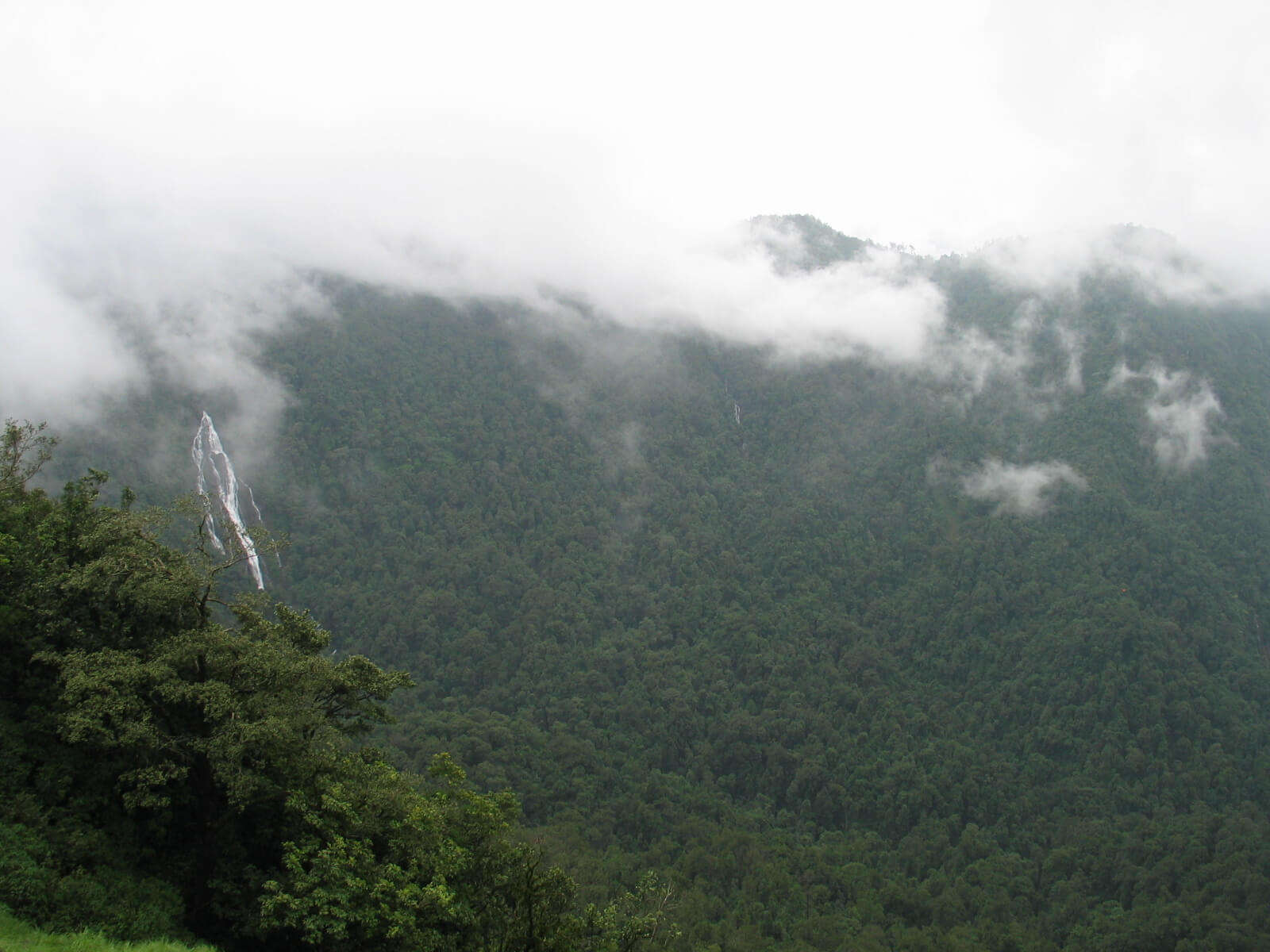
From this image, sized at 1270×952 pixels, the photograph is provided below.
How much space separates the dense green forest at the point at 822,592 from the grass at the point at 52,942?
31.6 meters

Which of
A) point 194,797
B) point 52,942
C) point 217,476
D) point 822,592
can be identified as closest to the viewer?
point 52,942

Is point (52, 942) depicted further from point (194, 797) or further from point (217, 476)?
point (217, 476)

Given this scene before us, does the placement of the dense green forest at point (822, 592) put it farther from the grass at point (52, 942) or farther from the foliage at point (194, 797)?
the grass at point (52, 942)

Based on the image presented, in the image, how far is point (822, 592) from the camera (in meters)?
94.2

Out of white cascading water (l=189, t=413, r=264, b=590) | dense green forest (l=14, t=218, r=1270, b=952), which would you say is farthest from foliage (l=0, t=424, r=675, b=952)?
white cascading water (l=189, t=413, r=264, b=590)

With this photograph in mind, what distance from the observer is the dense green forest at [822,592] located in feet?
199

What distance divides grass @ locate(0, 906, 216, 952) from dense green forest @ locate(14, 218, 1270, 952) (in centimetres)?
3157

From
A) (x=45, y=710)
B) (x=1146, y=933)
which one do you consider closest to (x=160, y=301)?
(x=45, y=710)

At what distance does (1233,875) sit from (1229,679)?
29030mm

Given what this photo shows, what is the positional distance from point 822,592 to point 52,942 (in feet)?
286

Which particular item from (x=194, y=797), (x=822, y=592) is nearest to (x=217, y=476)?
(x=822, y=592)

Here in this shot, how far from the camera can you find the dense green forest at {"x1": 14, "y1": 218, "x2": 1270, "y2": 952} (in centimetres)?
6053

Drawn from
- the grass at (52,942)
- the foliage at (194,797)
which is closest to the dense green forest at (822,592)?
the foliage at (194,797)

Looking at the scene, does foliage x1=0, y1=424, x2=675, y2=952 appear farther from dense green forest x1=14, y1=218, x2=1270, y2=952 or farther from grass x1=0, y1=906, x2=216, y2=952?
dense green forest x1=14, y1=218, x2=1270, y2=952
